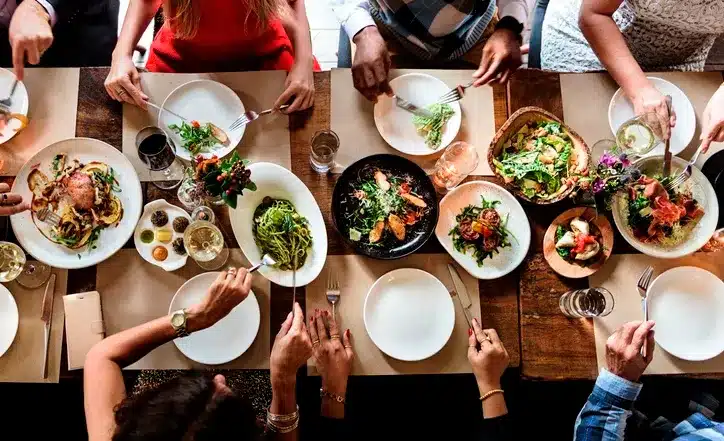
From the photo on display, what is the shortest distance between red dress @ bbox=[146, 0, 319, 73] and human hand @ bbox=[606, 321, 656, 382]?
1407 mm

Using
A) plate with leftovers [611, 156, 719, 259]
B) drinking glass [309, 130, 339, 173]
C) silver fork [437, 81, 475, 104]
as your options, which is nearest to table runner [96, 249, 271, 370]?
drinking glass [309, 130, 339, 173]

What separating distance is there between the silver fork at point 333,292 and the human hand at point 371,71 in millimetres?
616

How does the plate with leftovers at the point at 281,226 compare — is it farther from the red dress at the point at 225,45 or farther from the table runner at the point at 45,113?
the table runner at the point at 45,113

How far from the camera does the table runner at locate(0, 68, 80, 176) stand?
1.62 m

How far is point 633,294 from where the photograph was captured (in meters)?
1.63

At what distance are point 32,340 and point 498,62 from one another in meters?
1.70

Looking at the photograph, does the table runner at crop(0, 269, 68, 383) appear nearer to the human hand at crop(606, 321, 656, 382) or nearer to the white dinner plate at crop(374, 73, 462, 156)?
the white dinner plate at crop(374, 73, 462, 156)

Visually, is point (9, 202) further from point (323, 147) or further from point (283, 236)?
point (323, 147)

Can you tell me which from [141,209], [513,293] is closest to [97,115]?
[141,209]

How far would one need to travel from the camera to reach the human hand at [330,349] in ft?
5.07

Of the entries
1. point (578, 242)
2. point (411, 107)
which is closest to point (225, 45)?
point (411, 107)

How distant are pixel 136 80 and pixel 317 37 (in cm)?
169

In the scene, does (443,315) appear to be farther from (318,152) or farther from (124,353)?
(124,353)

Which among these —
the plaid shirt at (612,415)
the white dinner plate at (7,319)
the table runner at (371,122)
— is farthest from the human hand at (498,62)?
the white dinner plate at (7,319)
